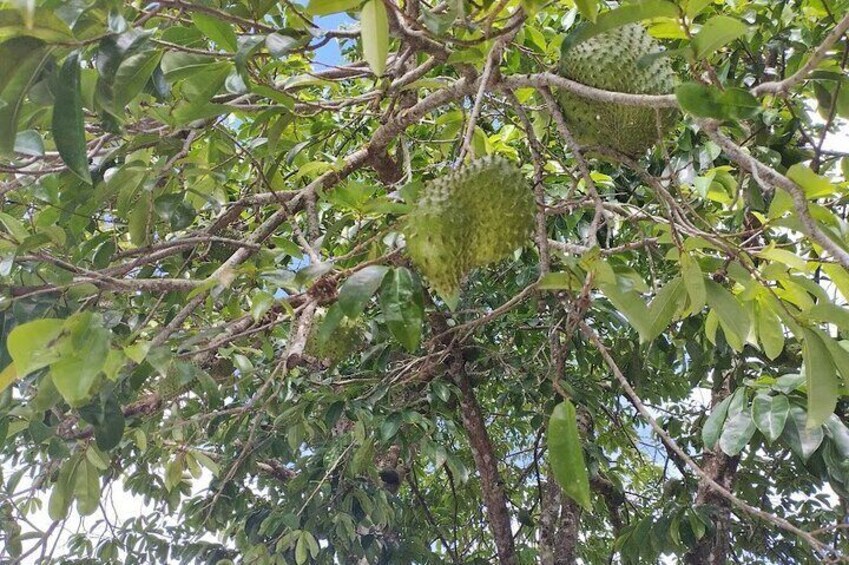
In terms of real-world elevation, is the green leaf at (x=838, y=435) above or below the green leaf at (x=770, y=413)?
below

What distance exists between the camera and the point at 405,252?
1323mm

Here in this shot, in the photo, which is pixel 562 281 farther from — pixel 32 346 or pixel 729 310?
pixel 32 346

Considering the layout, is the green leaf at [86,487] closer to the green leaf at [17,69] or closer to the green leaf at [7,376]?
the green leaf at [7,376]

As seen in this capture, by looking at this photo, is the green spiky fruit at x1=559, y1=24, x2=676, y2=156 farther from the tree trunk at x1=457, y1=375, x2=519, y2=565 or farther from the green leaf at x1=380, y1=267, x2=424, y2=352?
the tree trunk at x1=457, y1=375, x2=519, y2=565

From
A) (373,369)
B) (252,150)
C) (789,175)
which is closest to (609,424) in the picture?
(373,369)

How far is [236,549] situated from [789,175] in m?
2.92

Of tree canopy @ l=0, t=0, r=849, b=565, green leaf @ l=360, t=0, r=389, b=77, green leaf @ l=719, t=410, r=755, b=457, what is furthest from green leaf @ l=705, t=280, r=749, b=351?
green leaf @ l=360, t=0, r=389, b=77

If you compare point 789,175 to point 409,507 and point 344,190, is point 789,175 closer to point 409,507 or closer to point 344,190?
point 344,190

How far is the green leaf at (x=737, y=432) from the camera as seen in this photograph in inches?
66.3

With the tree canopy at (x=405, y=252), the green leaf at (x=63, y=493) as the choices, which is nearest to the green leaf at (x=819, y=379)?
the tree canopy at (x=405, y=252)

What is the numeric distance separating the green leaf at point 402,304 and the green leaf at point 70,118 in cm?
46

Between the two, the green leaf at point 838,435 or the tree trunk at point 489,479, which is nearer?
the green leaf at point 838,435

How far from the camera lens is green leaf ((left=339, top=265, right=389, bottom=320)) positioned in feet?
3.31

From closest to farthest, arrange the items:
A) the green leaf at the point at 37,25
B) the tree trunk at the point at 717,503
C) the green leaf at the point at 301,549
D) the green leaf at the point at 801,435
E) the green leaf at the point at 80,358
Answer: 1. the green leaf at the point at 37,25
2. the green leaf at the point at 80,358
3. the green leaf at the point at 801,435
4. the green leaf at the point at 301,549
5. the tree trunk at the point at 717,503
